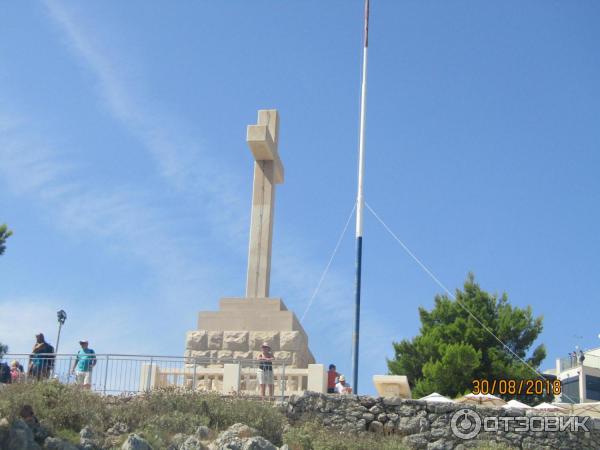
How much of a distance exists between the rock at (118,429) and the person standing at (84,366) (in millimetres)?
2150

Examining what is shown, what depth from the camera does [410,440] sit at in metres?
15.7

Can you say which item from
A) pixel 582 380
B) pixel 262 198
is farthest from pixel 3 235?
pixel 582 380

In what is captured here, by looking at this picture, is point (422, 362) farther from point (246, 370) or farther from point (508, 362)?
point (246, 370)

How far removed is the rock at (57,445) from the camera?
1344 cm

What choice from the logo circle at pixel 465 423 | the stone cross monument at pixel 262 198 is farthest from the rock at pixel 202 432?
the stone cross monument at pixel 262 198

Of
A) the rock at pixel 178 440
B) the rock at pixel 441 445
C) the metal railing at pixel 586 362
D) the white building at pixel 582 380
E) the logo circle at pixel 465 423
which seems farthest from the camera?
the metal railing at pixel 586 362

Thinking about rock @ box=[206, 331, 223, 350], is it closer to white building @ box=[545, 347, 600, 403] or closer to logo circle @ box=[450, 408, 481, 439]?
logo circle @ box=[450, 408, 481, 439]

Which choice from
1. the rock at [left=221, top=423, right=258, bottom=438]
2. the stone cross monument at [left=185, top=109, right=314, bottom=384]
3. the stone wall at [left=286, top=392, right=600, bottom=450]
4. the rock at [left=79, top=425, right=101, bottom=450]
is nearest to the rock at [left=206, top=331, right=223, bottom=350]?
the stone cross monument at [left=185, top=109, right=314, bottom=384]

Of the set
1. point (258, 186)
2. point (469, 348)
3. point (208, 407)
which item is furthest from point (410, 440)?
point (469, 348)

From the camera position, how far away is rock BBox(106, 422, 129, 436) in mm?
14859

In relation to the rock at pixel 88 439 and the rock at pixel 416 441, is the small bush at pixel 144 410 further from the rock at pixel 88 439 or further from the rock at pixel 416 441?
the rock at pixel 416 441

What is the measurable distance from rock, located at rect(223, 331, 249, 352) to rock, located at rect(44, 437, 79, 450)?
257 inches

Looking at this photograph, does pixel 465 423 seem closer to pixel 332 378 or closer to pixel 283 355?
pixel 332 378
